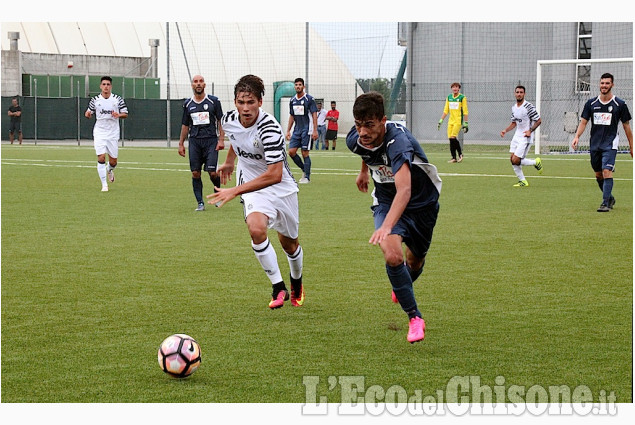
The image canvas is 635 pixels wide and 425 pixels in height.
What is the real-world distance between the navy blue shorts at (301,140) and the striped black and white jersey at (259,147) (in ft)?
39.8

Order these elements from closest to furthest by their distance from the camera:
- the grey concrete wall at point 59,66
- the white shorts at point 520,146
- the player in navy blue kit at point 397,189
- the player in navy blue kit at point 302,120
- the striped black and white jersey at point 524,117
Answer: the player in navy blue kit at point 397,189 → the white shorts at point 520,146 → the striped black and white jersey at point 524,117 → the player in navy blue kit at point 302,120 → the grey concrete wall at point 59,66

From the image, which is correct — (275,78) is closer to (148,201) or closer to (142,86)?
(142,86)

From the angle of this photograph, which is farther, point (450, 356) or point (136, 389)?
point (450, 356)

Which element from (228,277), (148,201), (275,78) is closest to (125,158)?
(148,201)

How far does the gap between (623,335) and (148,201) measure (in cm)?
1044

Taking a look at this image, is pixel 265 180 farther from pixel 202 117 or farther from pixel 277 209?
pixel 202 117

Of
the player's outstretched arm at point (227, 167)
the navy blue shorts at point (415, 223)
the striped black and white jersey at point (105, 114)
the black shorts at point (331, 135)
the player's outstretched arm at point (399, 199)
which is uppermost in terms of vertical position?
the black shorts at point (331, 135)

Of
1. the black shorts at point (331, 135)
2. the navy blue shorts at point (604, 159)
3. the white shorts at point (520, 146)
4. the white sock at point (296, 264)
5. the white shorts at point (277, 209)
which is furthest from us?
the black shorts at point (331, 135)

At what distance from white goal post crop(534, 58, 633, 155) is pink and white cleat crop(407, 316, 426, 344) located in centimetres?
2729

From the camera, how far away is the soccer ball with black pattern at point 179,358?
16.9 feet

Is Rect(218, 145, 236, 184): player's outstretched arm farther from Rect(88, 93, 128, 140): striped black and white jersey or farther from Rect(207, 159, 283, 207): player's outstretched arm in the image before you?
Rect(88, 93, 128, 140): striped black and white jersey

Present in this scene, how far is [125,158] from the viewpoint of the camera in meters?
29.2

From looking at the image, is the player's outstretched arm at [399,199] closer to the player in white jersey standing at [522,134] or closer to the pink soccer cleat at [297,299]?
the pink soccer cleat at [297,299]

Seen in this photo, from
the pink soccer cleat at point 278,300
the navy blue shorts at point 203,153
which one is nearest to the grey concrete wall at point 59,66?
the navy blue shorts at point 203,153
